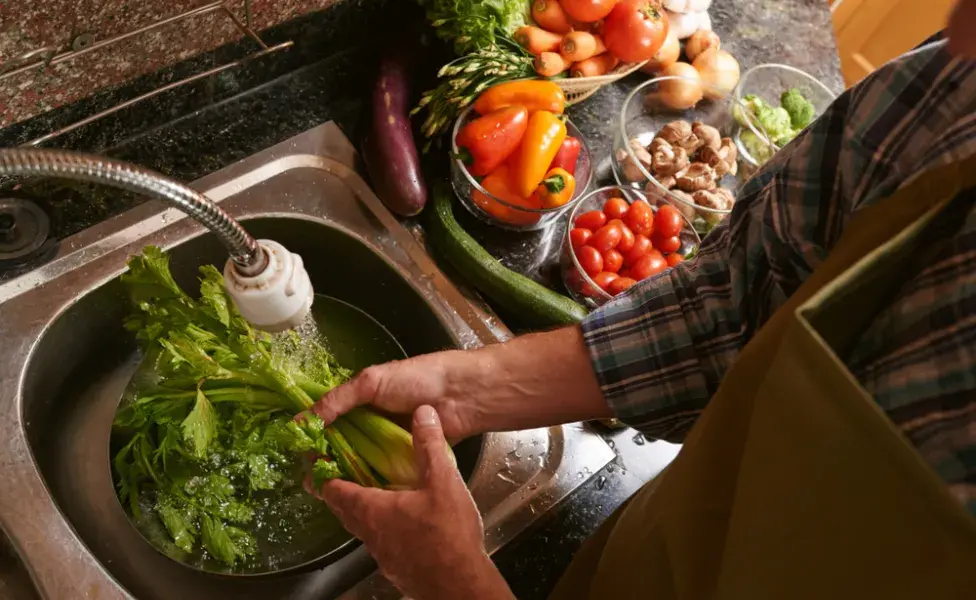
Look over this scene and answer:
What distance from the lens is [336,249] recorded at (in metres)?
1.35

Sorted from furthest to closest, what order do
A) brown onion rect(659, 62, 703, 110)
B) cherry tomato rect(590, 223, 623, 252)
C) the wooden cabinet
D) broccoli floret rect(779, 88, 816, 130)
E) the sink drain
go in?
the wooden cabinet → broccoli floret rect(779, 88, 816, 130) → brown onion rect(659, 62, 703, 110) → cherry tomato rect(590, 223, 623, 252) → the sink drain

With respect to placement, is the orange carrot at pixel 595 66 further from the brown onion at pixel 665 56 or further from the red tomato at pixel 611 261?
the red tomato at pixel 611 261

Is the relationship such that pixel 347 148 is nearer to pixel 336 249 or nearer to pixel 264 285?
pixel 336 249

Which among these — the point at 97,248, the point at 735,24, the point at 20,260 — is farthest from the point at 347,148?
the point at 735,24

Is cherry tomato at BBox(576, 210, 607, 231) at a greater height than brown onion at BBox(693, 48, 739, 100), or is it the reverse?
brown onion at BBox(693, 48, 739, 100)

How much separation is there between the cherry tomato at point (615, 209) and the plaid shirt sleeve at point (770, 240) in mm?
564

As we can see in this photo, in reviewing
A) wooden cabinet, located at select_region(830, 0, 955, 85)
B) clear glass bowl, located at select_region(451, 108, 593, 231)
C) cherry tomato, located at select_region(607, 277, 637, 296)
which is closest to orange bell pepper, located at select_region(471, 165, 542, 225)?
clear glass bowl, located at select_region(451, 108, 593, 231)

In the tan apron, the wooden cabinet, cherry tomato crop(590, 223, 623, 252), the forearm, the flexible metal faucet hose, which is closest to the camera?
the tan apron

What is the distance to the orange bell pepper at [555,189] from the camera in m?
1.41

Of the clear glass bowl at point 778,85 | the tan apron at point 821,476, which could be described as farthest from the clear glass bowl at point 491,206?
the tan apron at point 821,476

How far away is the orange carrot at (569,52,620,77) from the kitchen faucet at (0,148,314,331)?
884mm

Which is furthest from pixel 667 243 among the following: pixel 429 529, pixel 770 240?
pixel 429 529

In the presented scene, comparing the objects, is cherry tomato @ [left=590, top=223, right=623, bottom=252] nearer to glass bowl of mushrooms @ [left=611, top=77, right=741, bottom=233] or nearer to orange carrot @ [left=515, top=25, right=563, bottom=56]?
glass bowl of mushrooms @ [left=611, top=77, right=741, bottom=233]

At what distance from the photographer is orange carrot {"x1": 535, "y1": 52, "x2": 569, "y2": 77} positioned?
4.94ft
